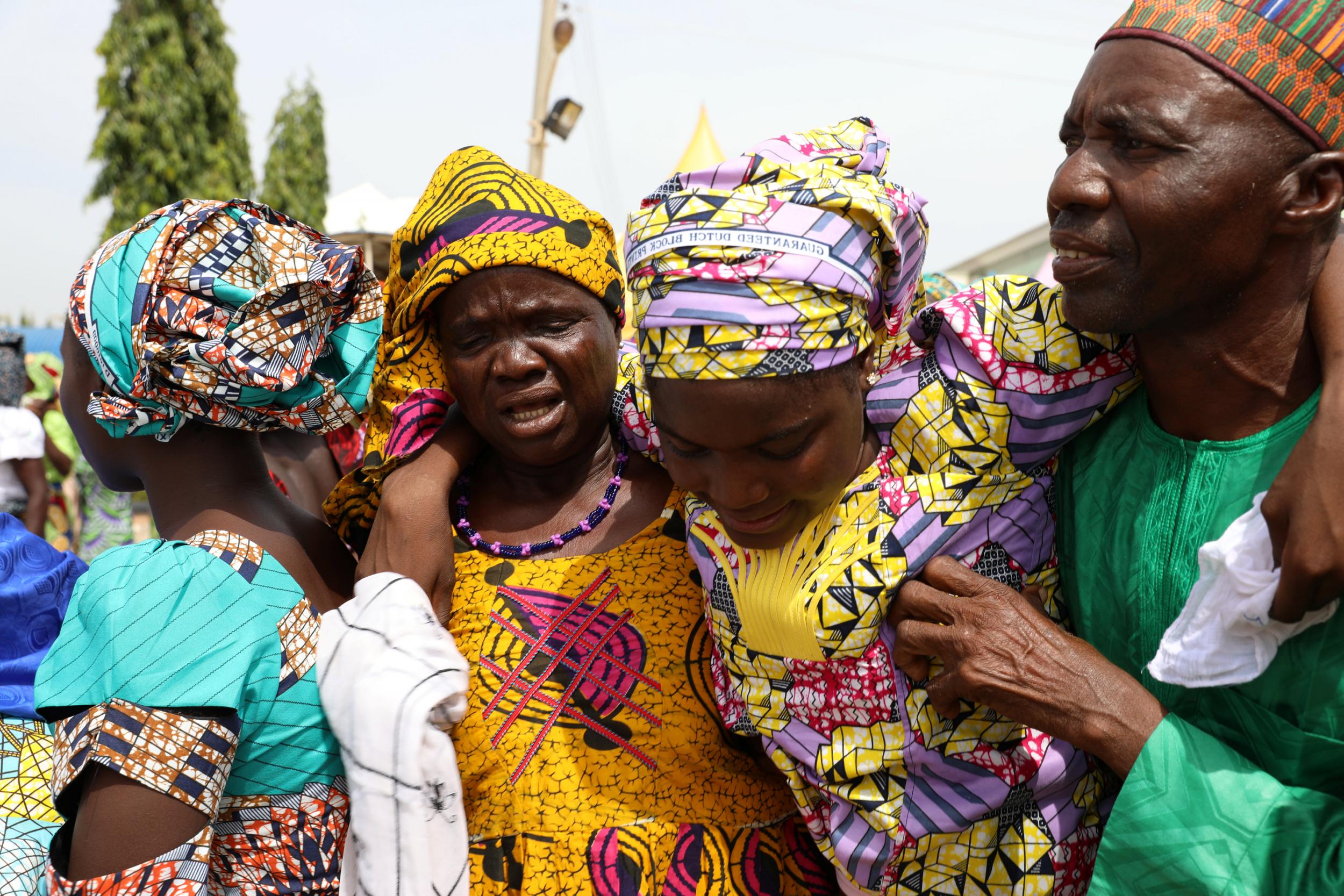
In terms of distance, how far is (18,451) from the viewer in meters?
7.46

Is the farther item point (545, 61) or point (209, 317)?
point (545, 61)

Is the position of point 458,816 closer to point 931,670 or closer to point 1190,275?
point 931,670

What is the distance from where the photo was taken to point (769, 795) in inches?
A: 90.3

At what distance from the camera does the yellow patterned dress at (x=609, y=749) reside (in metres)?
2.16

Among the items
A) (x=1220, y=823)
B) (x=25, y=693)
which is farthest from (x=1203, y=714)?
(x=25, y=693)

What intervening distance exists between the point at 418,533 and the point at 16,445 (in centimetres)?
666

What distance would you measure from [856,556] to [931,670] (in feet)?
0.86

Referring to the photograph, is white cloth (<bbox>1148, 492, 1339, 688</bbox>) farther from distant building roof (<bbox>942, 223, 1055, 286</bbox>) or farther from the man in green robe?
distant building roof (<bbox>942, 223, 1055, 286</bbox>)

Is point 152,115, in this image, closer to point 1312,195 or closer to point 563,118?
point 563,118

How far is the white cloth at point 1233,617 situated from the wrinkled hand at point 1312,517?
24 millimetres

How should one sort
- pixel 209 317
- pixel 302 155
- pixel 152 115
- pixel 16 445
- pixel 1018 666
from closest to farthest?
pixel 1018 666
pixel 209 317
pixel 16 445
pixel 152 115
pixel 302 155

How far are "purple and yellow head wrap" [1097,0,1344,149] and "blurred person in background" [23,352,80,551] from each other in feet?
29.8

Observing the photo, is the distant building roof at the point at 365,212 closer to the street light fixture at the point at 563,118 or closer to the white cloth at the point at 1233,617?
the street light fixture at the point at 563,118

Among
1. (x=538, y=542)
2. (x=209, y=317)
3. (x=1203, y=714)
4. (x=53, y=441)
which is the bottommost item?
→ (x=53, y=441)
